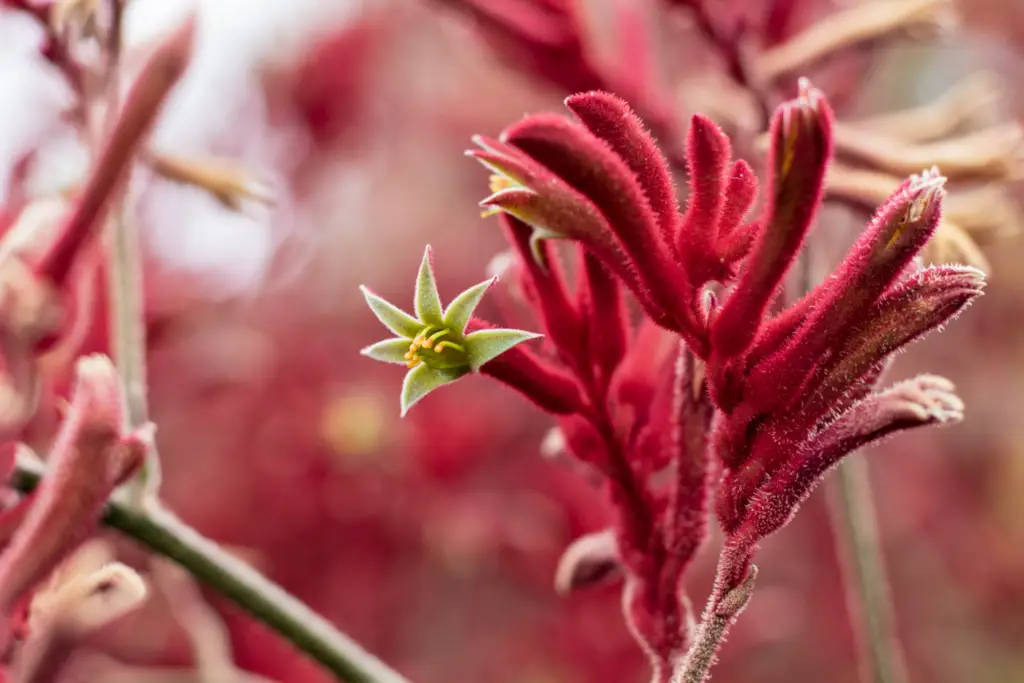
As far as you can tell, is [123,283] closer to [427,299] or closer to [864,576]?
[427,299]

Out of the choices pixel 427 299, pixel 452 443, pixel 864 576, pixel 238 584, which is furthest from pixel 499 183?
pixel 452 443

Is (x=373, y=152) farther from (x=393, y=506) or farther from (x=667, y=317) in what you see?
(x=667, y=317)

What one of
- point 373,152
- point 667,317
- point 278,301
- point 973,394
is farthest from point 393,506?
point 973,394

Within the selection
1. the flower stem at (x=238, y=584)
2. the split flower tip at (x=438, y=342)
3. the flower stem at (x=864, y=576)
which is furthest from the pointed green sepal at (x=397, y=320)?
the flower stem at (x=864, y=576)

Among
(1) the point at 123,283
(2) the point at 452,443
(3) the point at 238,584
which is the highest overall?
(1) the point at 123,283

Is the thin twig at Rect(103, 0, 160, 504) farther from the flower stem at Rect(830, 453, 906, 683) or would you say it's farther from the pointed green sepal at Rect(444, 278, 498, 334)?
the flower stem at Rect(830, 453, 906, 683)

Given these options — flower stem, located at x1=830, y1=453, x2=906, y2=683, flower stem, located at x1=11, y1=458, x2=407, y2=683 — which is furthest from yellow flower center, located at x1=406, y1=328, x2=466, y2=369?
flower stem, located at x1=830, y1=453, x2=906, y2=683

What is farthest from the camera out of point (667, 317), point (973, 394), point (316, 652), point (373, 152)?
point (973, 394)

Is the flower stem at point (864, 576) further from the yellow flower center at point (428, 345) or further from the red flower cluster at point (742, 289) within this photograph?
the yellow flower center at point (428, 345)
